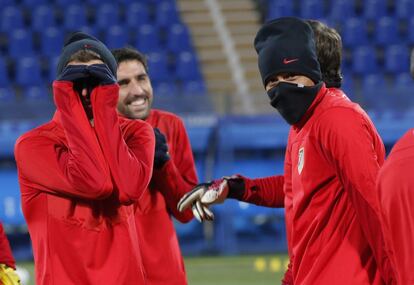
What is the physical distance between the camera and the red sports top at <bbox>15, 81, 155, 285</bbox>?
163 inches

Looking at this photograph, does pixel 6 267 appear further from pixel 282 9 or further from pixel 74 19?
pixel 282 9

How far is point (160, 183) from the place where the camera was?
5457mm

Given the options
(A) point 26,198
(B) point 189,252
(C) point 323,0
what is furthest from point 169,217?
(C) point 323,0

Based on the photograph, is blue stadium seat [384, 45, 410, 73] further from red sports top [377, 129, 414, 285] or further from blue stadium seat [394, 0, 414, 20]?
red sports top [377, 129, 414, 285]

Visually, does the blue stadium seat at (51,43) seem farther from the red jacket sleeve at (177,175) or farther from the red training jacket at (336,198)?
the red training jacket at (336,198)

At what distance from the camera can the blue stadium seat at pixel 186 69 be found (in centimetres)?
1856

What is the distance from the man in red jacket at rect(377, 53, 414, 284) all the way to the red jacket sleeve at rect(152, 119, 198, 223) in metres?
2.21

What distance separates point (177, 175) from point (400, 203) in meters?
2.52

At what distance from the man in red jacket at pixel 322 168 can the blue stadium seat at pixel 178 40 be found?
49.7ft

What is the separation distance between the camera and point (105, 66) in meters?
4.33

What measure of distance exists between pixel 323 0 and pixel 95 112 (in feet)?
53.9

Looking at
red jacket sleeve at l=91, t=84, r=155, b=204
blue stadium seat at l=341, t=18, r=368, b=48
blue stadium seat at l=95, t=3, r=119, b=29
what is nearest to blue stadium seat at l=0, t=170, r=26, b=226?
blue stadium seat at l=95, t=3, r=119, b=29

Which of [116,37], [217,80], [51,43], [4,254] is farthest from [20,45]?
[4,254]

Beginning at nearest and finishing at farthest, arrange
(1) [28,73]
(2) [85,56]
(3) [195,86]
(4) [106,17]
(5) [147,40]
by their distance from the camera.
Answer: (2) [85,56], (1) [28,73], (3) [195,86], (5) [147,40], (4) [106,17]
